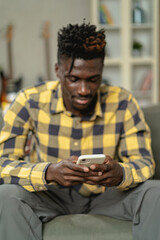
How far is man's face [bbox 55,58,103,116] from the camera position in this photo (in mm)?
1074

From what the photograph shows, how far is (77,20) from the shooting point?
329cm

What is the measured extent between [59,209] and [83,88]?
1.55ft

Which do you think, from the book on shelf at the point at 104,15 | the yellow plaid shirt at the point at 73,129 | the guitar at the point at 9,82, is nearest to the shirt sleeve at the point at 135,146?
the yellow plaid shirt at the point at 73,129

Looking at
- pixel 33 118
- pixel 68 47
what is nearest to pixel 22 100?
pixel 33 118

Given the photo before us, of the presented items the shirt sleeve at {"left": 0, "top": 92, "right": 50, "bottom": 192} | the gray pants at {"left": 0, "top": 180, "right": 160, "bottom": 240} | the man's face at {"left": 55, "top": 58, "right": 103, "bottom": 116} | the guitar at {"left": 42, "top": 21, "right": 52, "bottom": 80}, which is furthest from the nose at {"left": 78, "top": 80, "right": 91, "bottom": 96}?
the guitar at {"left": 42, "top": 21, "right": 52, "bottom": 80}

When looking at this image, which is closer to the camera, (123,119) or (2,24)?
(123,119)

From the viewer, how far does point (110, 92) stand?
4.14 ft

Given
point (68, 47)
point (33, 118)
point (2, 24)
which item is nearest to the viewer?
point (68, 47)

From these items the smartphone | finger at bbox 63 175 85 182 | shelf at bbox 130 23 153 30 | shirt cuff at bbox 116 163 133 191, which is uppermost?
shelf at bbox 130 23 153 30

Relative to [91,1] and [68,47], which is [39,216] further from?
[91,1]

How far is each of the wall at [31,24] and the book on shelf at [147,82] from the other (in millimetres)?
929

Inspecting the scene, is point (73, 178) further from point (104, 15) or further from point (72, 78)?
point (104, 15)

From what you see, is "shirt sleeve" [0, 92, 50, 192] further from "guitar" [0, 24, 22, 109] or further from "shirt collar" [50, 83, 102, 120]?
"guitar" [0, 24, 22, 109]

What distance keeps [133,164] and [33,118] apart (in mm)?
440
